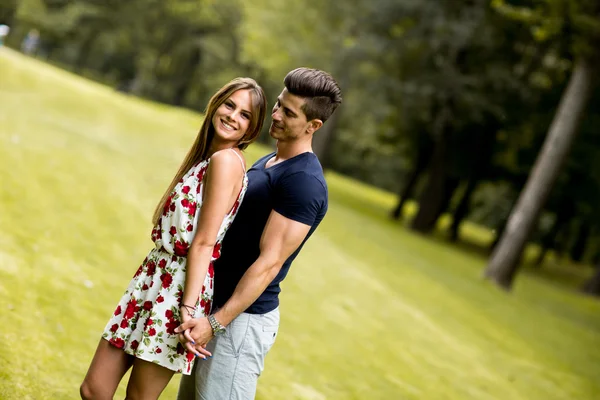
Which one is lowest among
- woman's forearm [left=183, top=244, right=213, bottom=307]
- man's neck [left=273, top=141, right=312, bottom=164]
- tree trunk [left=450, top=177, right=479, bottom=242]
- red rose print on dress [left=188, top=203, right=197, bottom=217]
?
tree trunk [left=450, top=177, right=479, bottom=242]

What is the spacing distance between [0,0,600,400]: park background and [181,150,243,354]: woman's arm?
2.28 metres

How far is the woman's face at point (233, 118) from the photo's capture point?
12.1 feet

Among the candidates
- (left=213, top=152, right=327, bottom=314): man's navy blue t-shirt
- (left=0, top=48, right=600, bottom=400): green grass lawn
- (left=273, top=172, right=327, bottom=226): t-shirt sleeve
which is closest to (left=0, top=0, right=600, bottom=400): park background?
(left=0, top=48, right=600, bottom=400): green grass lawn

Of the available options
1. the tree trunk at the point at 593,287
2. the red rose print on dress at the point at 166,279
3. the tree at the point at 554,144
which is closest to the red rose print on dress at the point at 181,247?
the red rose print on dress at the point at 166,279

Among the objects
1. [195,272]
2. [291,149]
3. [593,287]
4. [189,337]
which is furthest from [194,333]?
[593,287]

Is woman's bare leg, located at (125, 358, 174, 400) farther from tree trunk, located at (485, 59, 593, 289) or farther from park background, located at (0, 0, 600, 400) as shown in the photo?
tree trunk, located at (485, 59, 593, 289)

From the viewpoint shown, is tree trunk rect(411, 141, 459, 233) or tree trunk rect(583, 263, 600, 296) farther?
tree trunk rect(411, 141, 459, 233)

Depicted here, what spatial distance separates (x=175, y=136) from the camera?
27578 mm

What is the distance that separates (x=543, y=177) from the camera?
19.8 m

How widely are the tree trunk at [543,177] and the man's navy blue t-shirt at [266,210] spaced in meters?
17.2

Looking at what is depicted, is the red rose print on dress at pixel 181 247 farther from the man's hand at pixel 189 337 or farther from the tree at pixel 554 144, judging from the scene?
the tree at pixel 554 144

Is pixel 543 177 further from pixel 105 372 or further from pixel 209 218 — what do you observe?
pixel 105 372

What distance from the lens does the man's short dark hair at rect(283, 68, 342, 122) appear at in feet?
11.7

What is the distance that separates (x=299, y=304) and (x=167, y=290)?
24.2ft
